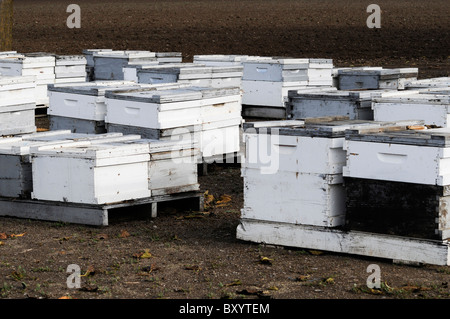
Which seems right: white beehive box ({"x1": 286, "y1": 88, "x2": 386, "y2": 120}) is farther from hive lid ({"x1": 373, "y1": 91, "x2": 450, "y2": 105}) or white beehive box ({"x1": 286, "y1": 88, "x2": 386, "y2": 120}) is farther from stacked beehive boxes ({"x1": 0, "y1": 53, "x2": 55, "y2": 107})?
stacked beehive boxes ({"x1": 0, "y1": 53, "x2": 55, "y2": 107})

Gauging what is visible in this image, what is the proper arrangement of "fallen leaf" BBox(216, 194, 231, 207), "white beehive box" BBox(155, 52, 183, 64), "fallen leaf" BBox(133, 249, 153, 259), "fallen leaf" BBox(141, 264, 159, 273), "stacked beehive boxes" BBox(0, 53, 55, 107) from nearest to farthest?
"fallen leaf" BBox(141, 264, 159, 273) → "fallen leaf" BBox(133, 249, 153, 259) → "fallen leaf" BBox(216, 194, 231, 207) → "stacked beehive boxes" BBox(0, 53, 55, 107) → "white beehive box" BBox(155, 52, 183, 64)

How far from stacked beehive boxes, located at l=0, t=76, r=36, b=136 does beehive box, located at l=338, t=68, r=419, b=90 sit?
5.39m

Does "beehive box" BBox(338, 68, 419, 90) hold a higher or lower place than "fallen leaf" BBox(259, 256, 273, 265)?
higher

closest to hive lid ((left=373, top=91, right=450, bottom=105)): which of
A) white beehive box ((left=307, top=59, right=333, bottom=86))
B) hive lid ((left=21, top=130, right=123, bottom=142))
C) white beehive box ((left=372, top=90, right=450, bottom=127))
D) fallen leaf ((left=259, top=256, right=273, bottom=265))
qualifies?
white beehive box ((left=372, top=90, right=450, bottom=127))

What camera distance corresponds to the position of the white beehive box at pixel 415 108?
10609 millimetres

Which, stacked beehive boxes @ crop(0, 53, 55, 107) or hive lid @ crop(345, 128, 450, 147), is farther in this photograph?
stacked beehive boxes @ crop(0, 53, 55, 107)

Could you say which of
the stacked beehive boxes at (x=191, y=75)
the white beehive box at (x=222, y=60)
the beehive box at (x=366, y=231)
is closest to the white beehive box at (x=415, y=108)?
the beehive box at (x=366, y=231)

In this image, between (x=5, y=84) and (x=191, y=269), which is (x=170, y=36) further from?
(x=191, y=269)

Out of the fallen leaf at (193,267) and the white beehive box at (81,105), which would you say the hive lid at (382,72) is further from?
the fallen leaf at (193,267)

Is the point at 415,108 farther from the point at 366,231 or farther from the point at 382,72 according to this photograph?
the point at 382,72

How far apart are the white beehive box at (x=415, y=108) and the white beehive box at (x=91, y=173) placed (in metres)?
2.98

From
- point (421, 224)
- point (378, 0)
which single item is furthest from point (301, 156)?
point (378, 0)

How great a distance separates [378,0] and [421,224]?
2589 inches

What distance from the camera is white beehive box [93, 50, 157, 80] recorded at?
17750 mm
